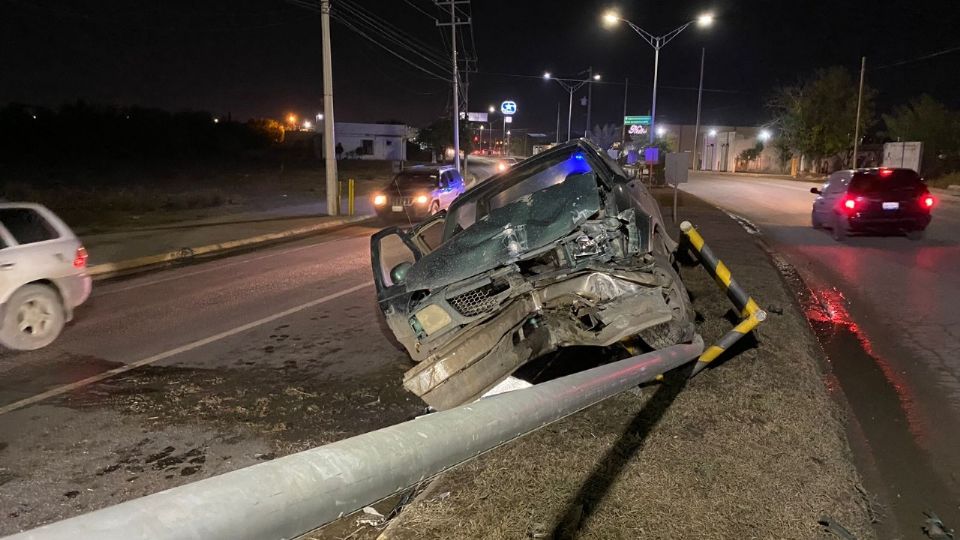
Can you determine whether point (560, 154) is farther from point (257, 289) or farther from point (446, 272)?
point (257, 289)

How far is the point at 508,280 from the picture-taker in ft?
16.4

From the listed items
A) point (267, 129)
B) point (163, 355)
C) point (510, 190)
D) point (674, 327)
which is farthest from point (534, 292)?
point (267, 129)

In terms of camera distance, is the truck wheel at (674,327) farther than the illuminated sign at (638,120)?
No

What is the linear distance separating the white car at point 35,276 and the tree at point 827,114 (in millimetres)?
54798

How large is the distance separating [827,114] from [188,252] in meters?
51.8

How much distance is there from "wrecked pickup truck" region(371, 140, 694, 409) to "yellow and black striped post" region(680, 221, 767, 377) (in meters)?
0.68

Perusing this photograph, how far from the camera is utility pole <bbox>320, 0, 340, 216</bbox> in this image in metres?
20.9

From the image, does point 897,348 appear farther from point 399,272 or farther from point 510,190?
point 399,272

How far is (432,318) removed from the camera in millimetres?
5184

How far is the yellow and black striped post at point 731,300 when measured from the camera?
18.7 feet

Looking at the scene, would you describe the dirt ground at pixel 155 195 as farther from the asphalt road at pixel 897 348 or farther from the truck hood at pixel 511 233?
the asphalt road at pixel 897 348

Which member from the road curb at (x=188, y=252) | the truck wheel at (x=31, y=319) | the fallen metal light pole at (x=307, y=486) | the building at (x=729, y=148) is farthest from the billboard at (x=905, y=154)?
the fallen metal light pole at (x=307, y=486)

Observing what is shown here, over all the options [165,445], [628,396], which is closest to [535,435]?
[628,396]

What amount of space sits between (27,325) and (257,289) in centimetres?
346
